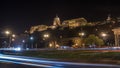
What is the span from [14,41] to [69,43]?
30.8m

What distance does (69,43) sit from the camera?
422 ft

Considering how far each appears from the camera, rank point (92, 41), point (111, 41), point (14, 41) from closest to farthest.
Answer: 1. point (92, 41)
2. point (111, 41)
3. point (14, 41)

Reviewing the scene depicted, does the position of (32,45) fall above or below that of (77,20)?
below

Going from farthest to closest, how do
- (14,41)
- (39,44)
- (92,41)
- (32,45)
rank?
1. (14,41)
2. (39,44)
3. (32,45)
4. (92,41)

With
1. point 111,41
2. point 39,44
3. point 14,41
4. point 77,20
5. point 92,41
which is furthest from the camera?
point 77,20

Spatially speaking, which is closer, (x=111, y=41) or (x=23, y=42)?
(x=111, y=41)

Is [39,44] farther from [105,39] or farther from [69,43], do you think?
[105,39]

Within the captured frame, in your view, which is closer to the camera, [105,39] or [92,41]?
[92,41]

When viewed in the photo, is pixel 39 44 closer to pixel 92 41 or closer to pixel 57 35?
pixel 57 35

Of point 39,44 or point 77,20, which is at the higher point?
point 77,20

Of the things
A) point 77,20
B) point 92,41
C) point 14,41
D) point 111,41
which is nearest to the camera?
point 92,41

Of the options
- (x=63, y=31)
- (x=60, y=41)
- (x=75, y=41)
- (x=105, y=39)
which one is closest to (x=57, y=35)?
(x=63, y=31)

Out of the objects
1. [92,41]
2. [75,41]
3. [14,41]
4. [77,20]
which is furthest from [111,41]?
[77,20]

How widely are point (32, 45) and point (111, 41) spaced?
1424 inches
